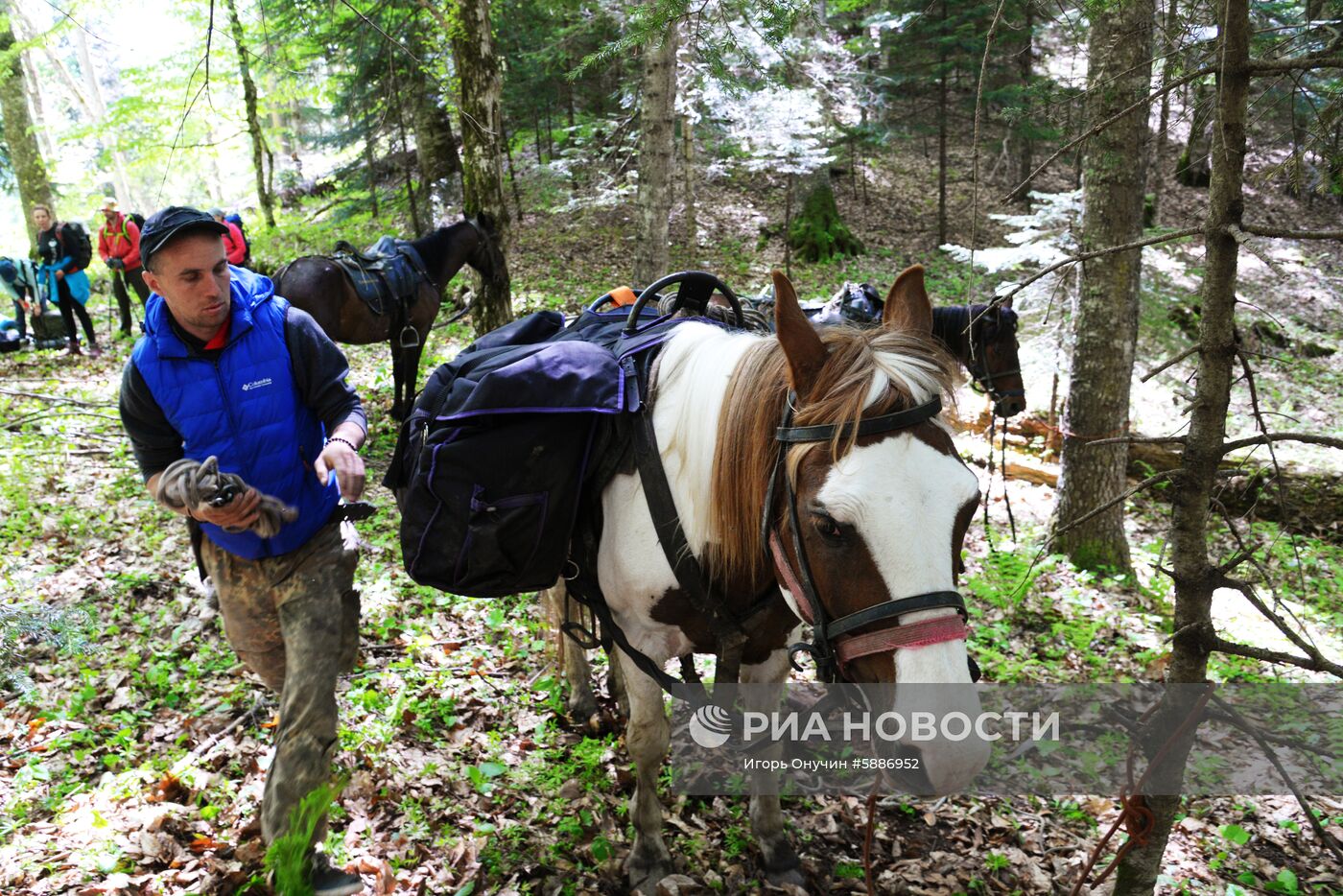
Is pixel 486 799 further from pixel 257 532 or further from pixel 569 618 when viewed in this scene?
pixel 257 532

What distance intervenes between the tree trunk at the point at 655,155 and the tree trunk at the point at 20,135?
10.9m

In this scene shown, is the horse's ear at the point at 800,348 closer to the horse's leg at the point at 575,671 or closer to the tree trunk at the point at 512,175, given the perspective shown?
the horse's leg at the point at 575,671

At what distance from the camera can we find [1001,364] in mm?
5391

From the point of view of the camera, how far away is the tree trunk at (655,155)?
24.8 ft

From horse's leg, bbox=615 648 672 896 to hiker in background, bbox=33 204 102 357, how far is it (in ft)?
37.0

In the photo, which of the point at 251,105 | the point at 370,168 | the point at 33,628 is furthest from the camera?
the point at 370,168

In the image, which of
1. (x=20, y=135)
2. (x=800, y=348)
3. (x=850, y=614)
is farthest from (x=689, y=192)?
(x=850, y=614)

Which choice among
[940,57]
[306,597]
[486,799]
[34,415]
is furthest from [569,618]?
[940,57]

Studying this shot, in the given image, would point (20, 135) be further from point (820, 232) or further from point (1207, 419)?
point (1207, 419)

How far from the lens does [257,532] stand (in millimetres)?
2682

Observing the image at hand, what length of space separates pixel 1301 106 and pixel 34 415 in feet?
31.0

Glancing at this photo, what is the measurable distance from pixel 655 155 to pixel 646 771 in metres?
6.51

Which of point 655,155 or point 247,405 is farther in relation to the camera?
point 655,155

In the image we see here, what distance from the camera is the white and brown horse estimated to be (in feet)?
6.24
